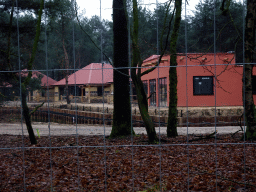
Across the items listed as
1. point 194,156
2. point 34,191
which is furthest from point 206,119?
point 34,191

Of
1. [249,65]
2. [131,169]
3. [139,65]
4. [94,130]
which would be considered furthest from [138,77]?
[94,130]

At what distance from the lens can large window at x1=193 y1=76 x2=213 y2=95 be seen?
1838cm

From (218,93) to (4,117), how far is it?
1249cm

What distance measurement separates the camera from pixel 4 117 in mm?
14820

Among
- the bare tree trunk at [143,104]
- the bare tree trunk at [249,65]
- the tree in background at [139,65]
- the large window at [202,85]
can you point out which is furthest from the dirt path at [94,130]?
the large window at [202,85]

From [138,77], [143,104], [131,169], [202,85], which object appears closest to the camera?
[131,169]

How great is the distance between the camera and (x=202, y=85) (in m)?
18.5

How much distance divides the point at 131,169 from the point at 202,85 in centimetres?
1420

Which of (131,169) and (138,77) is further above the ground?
(138,77)

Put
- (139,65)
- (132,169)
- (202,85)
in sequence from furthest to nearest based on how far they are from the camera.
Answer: (202,85) < (139,65) < (132,169)

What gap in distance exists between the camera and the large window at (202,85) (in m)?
18.4

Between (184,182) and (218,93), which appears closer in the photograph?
(184,182)

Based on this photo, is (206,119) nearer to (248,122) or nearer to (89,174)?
(248,122)

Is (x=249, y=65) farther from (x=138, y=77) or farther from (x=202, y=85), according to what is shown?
(x=202, y=85)
